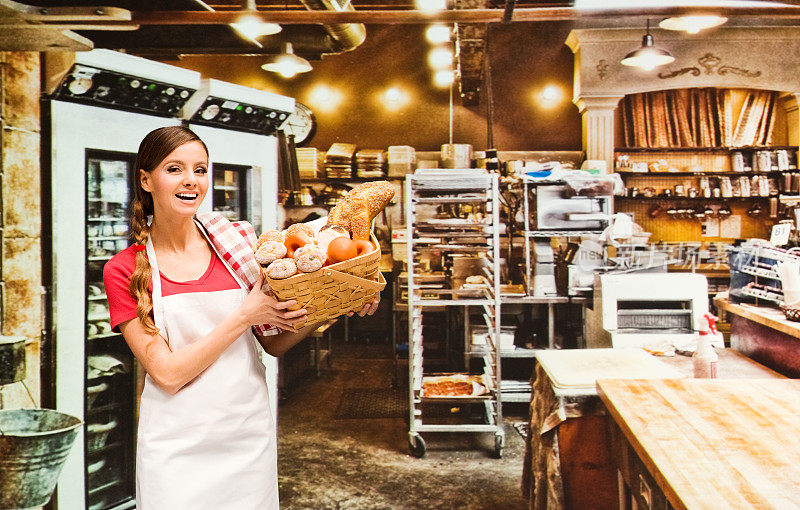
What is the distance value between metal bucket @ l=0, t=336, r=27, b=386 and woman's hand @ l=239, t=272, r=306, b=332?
148 centimetres

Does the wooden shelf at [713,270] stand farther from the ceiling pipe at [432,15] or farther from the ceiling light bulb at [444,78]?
the ceiling pipe at [432,15]

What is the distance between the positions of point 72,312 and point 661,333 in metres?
3.09

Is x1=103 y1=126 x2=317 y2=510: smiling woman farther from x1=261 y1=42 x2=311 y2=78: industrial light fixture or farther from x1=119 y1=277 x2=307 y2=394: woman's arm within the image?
x1=261 y1=42 x2=311 y2=78: industrial light fixture

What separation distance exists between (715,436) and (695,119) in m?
7.40

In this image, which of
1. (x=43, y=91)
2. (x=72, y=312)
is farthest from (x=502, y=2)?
(x=72, y=312)

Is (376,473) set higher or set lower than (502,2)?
lower

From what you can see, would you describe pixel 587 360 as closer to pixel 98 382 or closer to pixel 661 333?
pixel 661 333

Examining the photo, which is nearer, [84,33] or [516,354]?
[84,33]

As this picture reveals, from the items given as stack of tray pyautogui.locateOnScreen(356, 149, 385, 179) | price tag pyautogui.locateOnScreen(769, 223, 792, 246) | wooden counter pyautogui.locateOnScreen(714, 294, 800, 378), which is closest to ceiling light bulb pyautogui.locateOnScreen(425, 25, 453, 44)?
stack of tray pyautogui.locateOnScreen(356, 149, 385, 179)

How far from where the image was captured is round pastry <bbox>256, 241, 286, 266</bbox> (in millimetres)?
1316

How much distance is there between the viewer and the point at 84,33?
328 centimetres

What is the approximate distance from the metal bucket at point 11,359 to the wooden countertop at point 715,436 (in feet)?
7.04

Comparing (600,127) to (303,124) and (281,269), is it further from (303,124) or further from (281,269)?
(281,269)

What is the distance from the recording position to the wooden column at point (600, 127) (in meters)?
7.91
